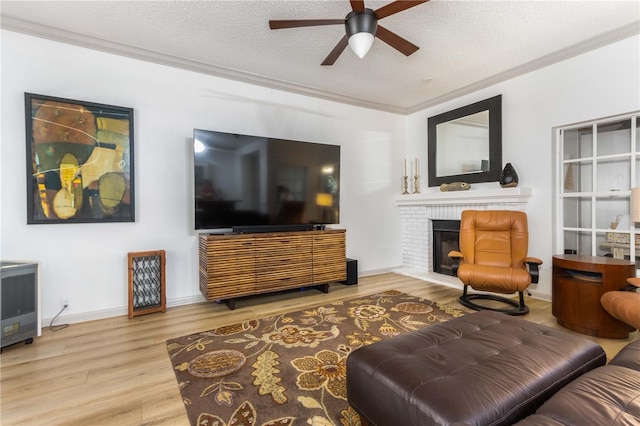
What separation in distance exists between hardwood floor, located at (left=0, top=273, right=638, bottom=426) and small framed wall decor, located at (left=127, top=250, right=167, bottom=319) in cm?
11

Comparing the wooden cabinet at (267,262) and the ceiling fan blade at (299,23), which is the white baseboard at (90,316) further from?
the ceiling fan blade at (299,23)

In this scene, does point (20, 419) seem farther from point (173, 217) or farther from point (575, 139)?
point (575, 139)

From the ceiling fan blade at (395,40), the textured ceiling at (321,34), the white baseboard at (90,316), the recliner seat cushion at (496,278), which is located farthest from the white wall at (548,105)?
the white baseboard at (90,316)

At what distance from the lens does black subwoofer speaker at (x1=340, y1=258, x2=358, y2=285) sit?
4117 mm

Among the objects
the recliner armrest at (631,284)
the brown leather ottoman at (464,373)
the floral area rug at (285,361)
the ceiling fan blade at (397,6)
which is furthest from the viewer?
the recliner armrest at (631,284)

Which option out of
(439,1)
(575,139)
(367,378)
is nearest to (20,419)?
(367,378)

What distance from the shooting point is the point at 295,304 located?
132 inches

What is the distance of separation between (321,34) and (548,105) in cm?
264

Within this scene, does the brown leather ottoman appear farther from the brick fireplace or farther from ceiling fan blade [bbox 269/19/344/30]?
the brick fireplace

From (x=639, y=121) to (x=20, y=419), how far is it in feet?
16.8

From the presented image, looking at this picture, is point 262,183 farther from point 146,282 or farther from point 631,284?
point 631,284

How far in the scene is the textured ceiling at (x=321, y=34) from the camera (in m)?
2.45

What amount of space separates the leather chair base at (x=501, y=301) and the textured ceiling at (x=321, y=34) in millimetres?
2507

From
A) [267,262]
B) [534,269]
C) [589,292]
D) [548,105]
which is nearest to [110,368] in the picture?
[267,262]
